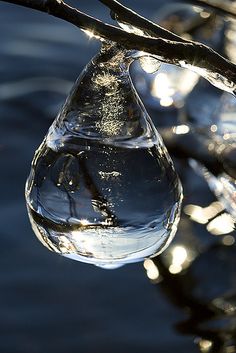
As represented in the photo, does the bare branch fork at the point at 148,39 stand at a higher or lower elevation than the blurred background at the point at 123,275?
higher

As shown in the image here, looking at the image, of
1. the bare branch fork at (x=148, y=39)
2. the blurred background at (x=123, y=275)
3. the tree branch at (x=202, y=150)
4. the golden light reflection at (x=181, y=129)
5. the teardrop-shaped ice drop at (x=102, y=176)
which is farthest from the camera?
the golden light reflection at (x=181, y=129)

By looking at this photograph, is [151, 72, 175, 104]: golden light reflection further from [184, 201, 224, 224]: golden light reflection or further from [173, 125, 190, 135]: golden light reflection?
[184, 201, 224, 224]: golden light reflection

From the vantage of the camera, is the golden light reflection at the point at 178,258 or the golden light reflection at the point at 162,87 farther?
the golden light reflection at the point at 162,87

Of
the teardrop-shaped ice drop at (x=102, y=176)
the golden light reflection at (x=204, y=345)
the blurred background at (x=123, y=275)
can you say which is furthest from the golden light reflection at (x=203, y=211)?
the teardrop-shaped ice drop at (x=102, y=176)

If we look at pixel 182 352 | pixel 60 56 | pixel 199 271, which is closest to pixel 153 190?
pixel 182 352

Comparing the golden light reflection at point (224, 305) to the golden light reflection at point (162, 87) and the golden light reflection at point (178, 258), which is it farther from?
the golden light reflection at point (162, 87)

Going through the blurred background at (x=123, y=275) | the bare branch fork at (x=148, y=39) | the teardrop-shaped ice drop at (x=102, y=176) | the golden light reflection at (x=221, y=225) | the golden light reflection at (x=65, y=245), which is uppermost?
the bare branch fork at (x=148, y=39)

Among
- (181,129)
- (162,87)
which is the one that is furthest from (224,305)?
(162,87)

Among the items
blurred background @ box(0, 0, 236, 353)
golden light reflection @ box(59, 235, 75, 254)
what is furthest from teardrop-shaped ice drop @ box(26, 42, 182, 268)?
blurred background @ box(0, 0, 236, 353)
